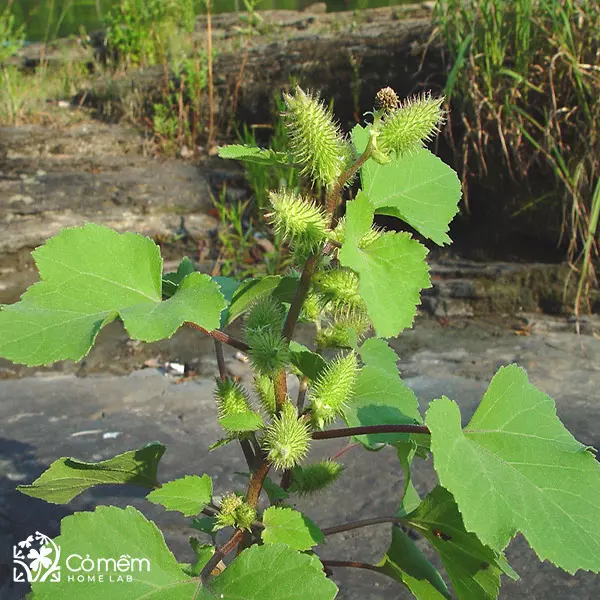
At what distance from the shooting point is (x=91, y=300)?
898 millimetres

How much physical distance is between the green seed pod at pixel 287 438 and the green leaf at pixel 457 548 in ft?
0.80

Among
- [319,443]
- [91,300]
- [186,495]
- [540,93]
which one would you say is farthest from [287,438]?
[540,93]

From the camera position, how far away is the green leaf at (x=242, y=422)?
949 millimetres

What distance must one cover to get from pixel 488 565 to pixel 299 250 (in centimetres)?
54

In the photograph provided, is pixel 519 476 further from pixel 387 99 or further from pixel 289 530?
pixel 387 99

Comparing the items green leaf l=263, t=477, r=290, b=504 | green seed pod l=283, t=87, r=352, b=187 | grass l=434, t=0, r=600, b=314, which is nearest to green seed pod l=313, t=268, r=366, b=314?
green seed pod l=283, t=87, r=352, b=187

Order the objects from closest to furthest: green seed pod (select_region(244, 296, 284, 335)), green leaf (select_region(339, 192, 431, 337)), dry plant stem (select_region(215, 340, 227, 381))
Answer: green leaf (select_region(339, 192, 431, 337))
green seed pod (select_region(244, 296, 284, 335))
dry plant stem (select_region(215, 340, 227, 381))

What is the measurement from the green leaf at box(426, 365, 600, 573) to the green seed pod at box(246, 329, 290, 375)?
201 mm

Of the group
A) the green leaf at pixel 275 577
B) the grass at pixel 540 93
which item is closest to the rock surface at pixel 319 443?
the grass at pixel 540 93

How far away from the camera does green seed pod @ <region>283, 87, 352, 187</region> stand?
80cm

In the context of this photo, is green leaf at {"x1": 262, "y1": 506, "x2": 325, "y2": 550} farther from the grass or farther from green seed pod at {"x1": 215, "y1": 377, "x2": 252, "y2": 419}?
the grass

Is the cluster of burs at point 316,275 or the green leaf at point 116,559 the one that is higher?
the cluster of burs at point 316,275

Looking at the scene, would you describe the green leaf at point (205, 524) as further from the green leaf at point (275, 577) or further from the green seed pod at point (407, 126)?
the green seed pod at point (407, 126)

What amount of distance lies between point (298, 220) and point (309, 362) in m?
0.23
